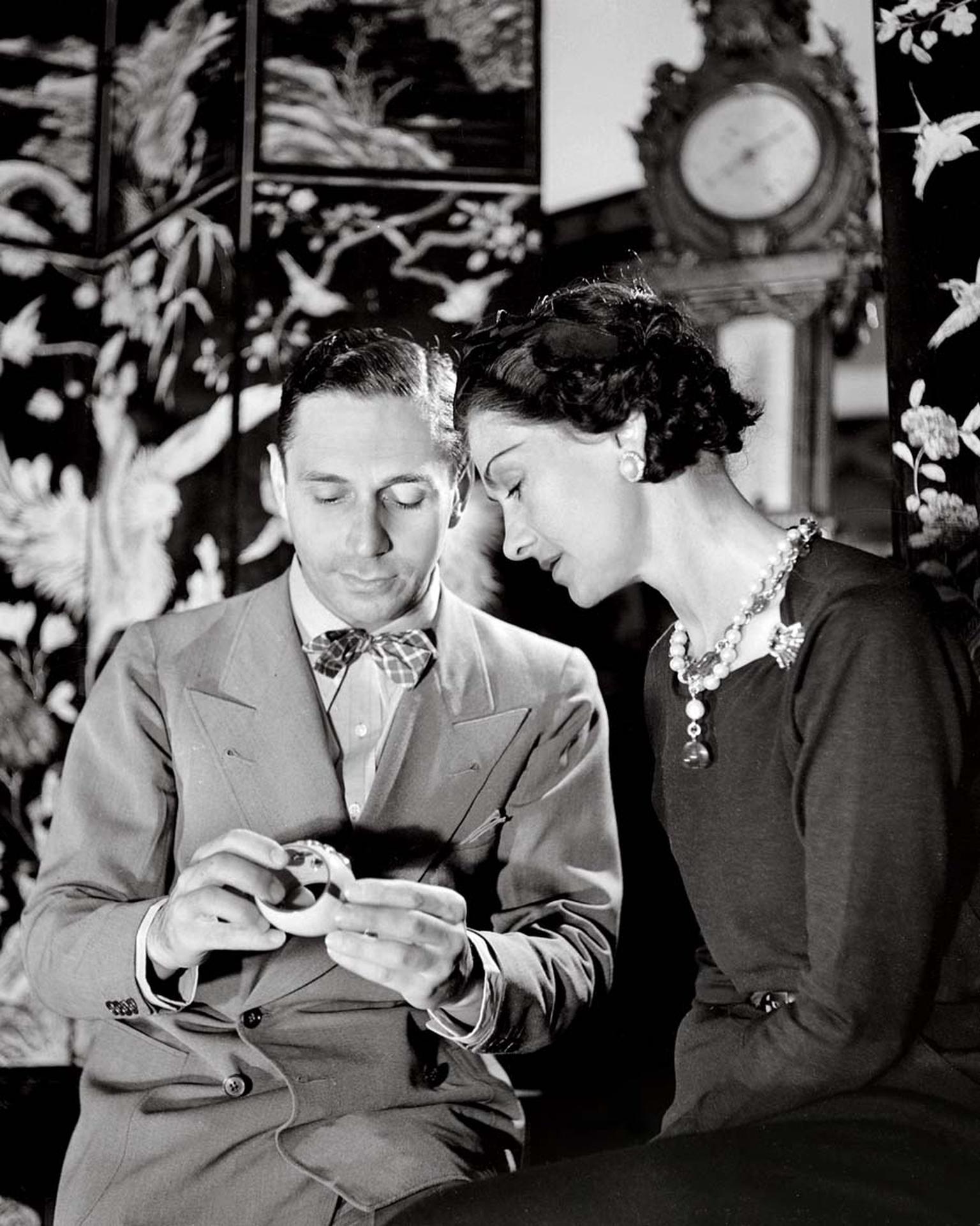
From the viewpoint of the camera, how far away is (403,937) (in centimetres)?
139

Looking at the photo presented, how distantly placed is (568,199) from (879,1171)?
4.30 ft

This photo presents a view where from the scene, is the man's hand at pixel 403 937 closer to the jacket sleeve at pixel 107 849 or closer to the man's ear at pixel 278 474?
the jacket sleeve at pixel 107 849

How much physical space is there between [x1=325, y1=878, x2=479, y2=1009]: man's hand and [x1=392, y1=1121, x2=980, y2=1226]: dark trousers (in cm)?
23

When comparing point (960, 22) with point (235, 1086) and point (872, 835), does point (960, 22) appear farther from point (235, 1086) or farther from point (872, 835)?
point (235, 1086)

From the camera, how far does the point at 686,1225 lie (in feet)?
4.30

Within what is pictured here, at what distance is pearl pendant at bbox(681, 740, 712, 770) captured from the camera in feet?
4.74

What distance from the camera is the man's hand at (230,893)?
139cm

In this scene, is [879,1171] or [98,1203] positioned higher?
[879,1171]

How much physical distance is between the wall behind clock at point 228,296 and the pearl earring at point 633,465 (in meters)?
0.48

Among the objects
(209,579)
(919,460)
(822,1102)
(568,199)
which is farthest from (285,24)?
(822,1102)

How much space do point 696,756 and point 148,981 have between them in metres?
0.70

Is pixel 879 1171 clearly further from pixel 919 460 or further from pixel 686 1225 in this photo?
pixel 919 460

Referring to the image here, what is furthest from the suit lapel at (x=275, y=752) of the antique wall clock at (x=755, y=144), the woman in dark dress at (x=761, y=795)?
the antique wall clock at (x=755, y=144)

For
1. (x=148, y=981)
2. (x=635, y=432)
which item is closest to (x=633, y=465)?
(x=635, y=432)
